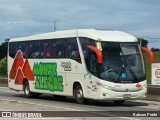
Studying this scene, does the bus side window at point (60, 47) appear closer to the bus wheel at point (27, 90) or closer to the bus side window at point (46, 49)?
the bus side window at point (46, 49)

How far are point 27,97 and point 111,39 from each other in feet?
26.0

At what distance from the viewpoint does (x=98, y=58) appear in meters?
20.4

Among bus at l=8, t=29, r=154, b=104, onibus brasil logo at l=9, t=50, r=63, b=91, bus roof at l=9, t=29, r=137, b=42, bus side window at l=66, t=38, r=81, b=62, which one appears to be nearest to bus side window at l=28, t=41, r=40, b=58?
bus at l=8, t=29, r=154, b=104

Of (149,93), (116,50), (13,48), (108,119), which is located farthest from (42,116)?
(13,48)

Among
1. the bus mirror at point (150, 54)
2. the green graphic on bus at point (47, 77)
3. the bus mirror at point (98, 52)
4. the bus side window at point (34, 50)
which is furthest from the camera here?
the bus side window at point (34, 50)

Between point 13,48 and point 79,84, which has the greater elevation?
point 13,48

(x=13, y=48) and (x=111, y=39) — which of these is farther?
(x=13, y=48)

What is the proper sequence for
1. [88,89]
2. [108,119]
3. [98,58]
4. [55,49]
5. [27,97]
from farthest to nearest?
[27,97] → [55,49] → [88,89] → [98,58] → [108,119]

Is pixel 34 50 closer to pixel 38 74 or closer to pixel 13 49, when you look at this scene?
pixel 38 74

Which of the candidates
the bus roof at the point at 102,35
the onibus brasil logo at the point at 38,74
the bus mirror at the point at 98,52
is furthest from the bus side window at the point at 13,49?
the bus mirror at the point at 98,52

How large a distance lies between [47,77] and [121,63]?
530cm

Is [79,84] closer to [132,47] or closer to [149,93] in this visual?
[132,47]

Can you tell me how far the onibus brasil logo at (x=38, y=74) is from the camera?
2459 cm

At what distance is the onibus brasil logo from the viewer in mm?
24587
